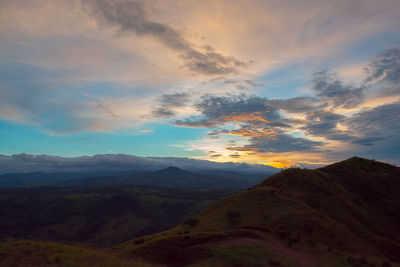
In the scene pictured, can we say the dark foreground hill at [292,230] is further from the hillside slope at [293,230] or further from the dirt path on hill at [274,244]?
the hillside slope at [293,230]

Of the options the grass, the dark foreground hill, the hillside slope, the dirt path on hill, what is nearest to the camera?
the grass

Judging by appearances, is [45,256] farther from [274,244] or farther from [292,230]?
[292,230]

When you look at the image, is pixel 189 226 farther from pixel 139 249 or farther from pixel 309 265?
pixel 309 265

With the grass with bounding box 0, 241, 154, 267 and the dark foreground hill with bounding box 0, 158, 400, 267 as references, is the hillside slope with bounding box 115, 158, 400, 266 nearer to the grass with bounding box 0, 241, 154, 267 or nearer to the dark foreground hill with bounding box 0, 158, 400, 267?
the dark foreground hill with bounding box 0, 158, 400, 267

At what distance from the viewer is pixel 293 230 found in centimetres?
3797

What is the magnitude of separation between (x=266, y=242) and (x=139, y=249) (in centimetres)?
1867

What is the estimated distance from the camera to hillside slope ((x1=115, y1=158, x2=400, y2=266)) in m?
28.9

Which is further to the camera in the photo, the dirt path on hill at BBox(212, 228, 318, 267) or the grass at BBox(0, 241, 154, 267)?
the dirt path on hill at BBox(212, 228, 318, 267)

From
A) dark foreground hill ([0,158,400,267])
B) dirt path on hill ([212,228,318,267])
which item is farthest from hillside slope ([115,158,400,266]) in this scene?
dark foreground hill ([0,158,400,267])

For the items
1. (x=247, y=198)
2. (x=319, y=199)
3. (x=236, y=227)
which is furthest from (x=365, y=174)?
(x=236, y=227)

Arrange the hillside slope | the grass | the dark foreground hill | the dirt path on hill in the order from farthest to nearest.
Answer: the hillside slope
the dark foreground hill
the dirt path on hill
the grass

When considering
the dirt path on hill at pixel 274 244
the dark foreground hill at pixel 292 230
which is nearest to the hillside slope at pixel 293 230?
the dirt path on hill at pixel 274 244

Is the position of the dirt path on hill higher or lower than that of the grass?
lower

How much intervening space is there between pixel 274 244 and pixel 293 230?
6.40 metres
